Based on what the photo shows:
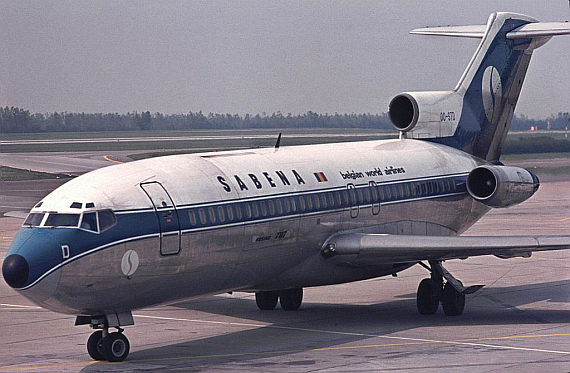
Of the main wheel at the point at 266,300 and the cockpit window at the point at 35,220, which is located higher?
the cockpit window at the point at 35,220

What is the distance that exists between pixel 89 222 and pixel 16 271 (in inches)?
55.6

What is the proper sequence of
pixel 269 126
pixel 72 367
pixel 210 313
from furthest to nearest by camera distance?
1. pixel 269 126
2. pixel 210 313
3. pixel 72 367

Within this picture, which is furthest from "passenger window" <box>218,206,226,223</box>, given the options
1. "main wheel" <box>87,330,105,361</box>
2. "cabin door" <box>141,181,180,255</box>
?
"main wheel" <box>87,330,105,361</box>

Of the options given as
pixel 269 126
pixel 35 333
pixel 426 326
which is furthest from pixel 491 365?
pixel 269 126

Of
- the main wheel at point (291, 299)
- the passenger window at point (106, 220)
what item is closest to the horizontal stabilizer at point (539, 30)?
the main wheel at point (291, 299)

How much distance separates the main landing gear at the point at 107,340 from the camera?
1741 centimetres

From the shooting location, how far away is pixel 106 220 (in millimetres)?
17234

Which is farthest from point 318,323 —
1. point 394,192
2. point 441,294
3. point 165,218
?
point 165,218

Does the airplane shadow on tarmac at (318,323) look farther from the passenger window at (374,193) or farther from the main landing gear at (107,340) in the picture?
the passenger window at (374,193)

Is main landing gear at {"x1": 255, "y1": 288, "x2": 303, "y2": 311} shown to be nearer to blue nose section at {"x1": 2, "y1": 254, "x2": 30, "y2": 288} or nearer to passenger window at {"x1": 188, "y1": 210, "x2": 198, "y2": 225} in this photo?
passenger window at {"x1": 188, "y1": 210, "x2": 198, "y2": 225}

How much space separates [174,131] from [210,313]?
42.8 metres

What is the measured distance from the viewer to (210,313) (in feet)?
75.3

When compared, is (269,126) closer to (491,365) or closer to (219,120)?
Answer: (219,120)

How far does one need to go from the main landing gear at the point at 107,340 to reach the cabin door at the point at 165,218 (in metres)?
1.35
